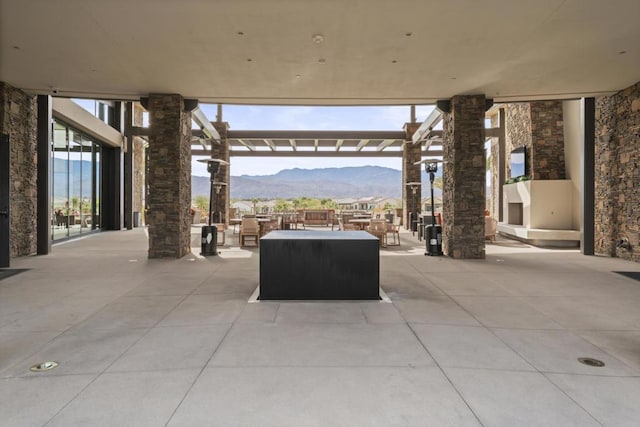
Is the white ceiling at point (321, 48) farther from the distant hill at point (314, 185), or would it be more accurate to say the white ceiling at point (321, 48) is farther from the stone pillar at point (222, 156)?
the distant hill at point (314, 185)

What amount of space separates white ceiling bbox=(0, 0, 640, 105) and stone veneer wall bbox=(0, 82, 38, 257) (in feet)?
1.53

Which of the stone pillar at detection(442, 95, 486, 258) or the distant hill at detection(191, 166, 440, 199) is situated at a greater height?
the distant hill at detection(191, 166, 440, 199)

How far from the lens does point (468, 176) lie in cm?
770

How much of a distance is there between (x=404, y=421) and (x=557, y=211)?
10.3 m

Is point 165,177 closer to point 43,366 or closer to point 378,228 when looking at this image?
point 378,228

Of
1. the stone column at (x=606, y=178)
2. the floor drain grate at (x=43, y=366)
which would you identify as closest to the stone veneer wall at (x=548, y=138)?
the stone column at (x=606, y=178)

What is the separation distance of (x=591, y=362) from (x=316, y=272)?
2687mm

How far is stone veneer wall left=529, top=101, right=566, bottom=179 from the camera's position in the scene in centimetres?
1068

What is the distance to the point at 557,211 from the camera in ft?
33.7

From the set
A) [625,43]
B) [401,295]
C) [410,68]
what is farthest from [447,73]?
[401,295]

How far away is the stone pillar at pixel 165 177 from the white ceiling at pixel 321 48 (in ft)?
1.40

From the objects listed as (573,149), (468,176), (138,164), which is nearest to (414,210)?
(573,149)

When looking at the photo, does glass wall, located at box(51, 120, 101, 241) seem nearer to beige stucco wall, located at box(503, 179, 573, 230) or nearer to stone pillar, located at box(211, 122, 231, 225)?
stone pillar, located at box(211, 122, 231, 225)

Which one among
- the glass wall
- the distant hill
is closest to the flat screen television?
the glass wall
